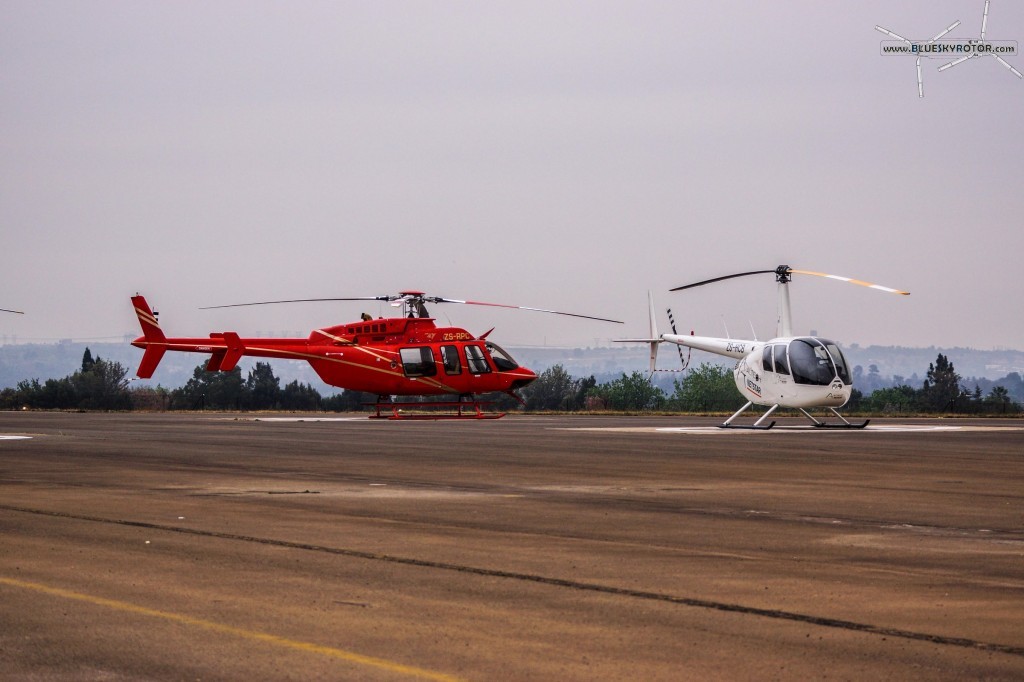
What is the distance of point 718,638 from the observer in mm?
8984

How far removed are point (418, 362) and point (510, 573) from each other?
38.5 m

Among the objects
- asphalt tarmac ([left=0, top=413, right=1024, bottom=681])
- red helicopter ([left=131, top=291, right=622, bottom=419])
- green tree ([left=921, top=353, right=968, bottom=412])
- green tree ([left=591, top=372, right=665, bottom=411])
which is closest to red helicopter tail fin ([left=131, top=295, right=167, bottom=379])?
red helicopter ([left=131, top=291, right=622, bottom=419])

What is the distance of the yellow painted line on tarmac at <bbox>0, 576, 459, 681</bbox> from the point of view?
8086 millimetres

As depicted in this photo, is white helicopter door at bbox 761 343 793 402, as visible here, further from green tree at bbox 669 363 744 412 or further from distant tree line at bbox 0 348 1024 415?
green tree at bbox 669 363 744 412

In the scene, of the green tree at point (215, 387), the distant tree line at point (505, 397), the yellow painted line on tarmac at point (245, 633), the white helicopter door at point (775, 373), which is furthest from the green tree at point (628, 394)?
the yellow painted line on tarmac at point (245, 633)

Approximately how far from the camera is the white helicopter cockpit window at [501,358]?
5016 centimetres

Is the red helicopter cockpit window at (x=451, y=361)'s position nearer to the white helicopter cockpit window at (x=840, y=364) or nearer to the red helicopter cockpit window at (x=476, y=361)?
the red helicopter cockpit window at (x=476, y=361)

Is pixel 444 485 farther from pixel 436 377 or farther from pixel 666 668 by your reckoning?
pixel 436 377

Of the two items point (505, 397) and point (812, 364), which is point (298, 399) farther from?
point (812, 364)

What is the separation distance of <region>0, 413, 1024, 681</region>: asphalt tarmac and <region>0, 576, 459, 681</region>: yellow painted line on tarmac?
0.03 m

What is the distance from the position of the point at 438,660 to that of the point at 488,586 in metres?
2.65

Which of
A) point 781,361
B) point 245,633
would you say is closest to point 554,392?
point 781,361

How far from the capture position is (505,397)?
116 m

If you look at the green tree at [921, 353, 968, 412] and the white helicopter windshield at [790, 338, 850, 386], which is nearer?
the white helicopter windshield at [790, 338, 850, 386]
